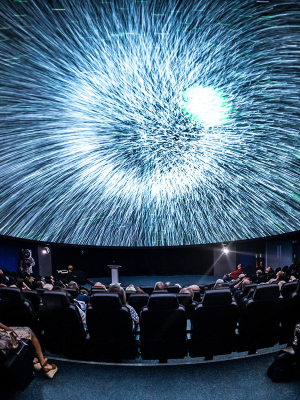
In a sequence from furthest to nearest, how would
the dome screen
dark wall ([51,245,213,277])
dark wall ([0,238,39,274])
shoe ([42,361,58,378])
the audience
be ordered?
dark wall ([51,245,213,277]) < dark wall ([0,238,39,274]) < the dome screen < the audience < shoe ([42,361,58,378])

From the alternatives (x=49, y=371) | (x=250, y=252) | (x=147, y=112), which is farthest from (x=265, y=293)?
(x=250, y=252)

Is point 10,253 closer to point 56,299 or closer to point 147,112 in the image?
point 147,112

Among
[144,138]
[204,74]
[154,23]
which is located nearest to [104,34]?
[154,23]

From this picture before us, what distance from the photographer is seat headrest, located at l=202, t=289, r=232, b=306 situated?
3.05 m

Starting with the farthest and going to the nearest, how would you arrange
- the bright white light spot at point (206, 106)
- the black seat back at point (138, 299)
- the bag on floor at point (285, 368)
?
1. the bright white light spot at point (206, 106)
2. the black seat back at point (138, 299)
3. the bag on floor at point (285, 368)

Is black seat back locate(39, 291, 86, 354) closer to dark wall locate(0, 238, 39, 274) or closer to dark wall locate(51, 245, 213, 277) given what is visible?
dark wall locate(0, 238, 39, 274)

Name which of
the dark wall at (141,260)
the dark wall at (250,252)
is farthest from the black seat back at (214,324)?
the dark wall at (141,260)

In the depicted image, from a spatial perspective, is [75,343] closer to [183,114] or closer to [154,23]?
[154,23]

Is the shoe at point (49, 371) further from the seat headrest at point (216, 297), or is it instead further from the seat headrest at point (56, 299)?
the seat headrest at point (216, 297)

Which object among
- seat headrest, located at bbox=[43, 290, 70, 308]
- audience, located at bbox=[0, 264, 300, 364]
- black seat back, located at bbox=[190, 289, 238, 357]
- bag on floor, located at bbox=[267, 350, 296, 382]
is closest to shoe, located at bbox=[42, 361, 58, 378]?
audience, located at bbox=[0, 264, 300, 364]

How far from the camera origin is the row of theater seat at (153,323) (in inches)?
119

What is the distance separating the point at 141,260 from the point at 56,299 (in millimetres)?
17042

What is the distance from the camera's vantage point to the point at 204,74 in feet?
18.2

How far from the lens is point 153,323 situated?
305 cm
